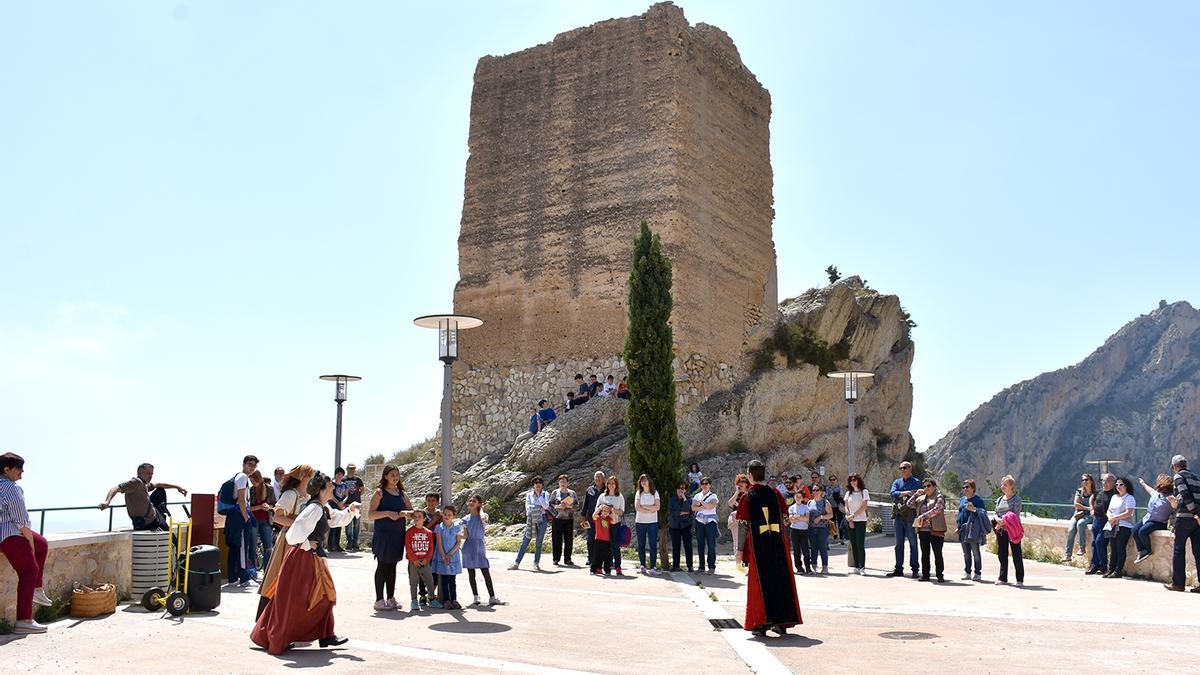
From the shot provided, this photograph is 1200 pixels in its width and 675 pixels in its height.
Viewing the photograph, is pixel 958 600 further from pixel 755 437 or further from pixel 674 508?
pixel 755 437

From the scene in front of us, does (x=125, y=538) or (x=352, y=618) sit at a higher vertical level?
(x=125, y=538)

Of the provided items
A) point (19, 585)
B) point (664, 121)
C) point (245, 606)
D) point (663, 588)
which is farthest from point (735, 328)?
point (19, 585)

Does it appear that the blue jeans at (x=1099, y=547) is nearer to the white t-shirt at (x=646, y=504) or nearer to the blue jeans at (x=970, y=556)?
the blue jeans at (x=970, y=556)

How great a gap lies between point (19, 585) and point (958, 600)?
10149 millimetres

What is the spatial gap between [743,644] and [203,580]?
18.6ft

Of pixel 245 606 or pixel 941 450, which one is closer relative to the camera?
pixel 245 606

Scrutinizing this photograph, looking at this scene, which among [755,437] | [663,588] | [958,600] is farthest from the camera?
[755,437]

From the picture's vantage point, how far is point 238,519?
1300 cm

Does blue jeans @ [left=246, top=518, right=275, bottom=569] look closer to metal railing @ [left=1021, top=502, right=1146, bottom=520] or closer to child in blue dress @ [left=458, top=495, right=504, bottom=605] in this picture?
child in blue dress @ [left=458, top=495, right=504, bottom=605]

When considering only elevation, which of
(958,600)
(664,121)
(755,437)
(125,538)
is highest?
(664,121)

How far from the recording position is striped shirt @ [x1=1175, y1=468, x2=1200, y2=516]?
1308cm

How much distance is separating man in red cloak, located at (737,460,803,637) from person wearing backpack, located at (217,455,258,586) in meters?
6.54

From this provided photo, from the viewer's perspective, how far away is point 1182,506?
13.2m

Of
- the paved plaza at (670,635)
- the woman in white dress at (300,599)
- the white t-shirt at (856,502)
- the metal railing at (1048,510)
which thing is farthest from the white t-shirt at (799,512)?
the woman in white dress at (300,599)
